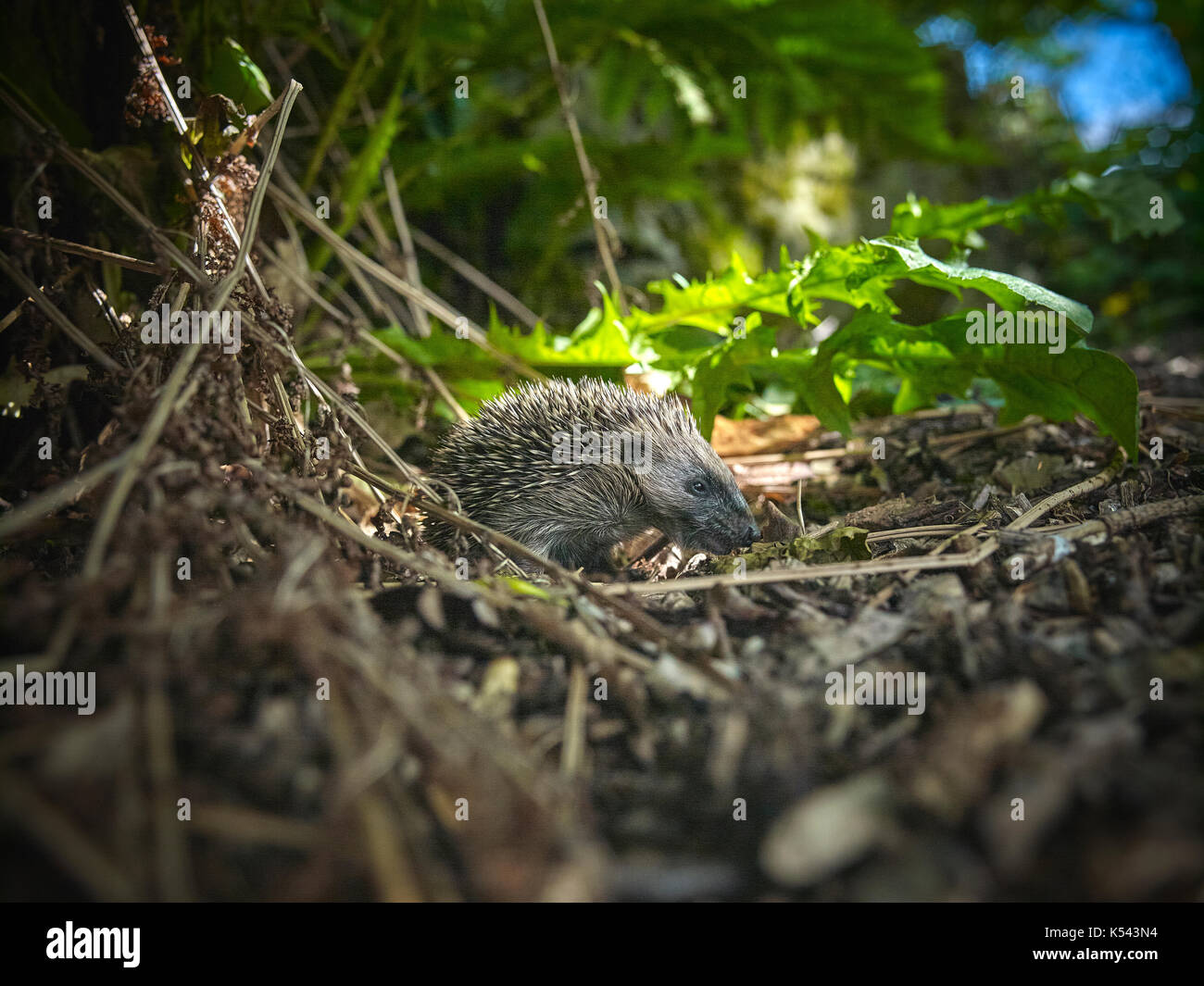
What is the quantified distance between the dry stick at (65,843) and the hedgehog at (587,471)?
273 centimetres

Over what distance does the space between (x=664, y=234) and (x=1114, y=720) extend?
706 centimetres

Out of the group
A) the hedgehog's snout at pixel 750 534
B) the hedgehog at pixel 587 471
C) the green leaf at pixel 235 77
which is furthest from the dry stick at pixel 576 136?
the hedgehog's snout at pixel 750 534

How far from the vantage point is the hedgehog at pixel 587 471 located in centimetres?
460

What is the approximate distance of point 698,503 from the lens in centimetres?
468

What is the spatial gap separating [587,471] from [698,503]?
0.66 meters

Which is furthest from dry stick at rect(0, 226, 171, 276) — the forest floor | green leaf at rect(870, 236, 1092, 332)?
green leaf at rect(870, 236, 1092, 332)

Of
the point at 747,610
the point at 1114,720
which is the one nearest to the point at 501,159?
the point at 747,610

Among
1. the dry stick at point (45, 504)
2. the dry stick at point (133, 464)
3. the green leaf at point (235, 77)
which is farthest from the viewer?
the green leaf at point (235, 77)

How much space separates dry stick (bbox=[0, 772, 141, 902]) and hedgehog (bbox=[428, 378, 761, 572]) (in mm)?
2735

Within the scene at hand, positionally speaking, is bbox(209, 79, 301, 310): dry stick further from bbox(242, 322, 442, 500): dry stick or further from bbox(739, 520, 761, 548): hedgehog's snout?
bbox(739, 520, 761, 548): hedgehog's snout

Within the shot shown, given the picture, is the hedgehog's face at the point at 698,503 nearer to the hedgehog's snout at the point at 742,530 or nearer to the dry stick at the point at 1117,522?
the hedgehog's snout at the point at 742,530

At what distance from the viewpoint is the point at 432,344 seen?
5.09m
